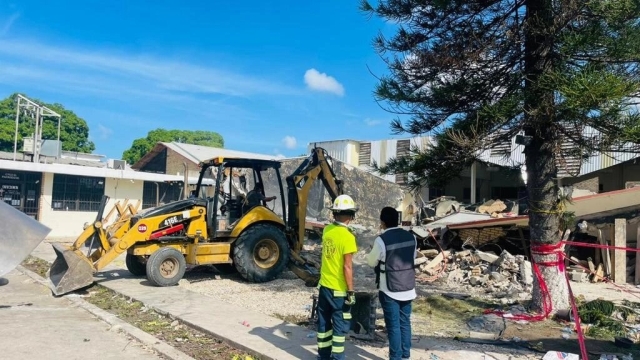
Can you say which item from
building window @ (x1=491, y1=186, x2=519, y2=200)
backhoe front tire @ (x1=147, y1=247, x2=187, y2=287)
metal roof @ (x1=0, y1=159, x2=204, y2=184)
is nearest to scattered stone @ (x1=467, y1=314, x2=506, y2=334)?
backhoe front tire @ (x1=147, y1=247, x2=187, y2=287)

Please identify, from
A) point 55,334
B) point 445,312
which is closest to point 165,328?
point 55,334

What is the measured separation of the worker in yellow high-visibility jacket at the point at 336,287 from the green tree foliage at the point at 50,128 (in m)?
48.1

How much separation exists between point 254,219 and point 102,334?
172 inches

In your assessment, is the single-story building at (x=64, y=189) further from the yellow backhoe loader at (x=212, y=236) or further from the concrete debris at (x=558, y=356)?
the concrete debris at (x=558, y=356)

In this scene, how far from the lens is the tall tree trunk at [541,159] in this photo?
276 inches

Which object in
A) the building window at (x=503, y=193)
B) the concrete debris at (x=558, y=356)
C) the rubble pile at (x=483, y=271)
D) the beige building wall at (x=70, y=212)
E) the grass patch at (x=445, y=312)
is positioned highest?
the building window at (x=503, y=193)

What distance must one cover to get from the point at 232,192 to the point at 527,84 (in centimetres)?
663

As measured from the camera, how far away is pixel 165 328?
7141mm

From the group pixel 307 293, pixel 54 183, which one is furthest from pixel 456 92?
pixel 54 183

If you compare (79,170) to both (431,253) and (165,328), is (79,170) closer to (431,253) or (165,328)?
(431,253)

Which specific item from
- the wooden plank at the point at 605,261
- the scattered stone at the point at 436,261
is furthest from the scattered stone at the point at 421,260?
the wooden plank at the point at 605,261

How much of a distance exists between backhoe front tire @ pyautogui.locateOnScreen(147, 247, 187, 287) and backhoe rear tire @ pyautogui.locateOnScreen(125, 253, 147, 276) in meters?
1.34

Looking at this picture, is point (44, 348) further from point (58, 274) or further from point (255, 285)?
point (255, 285)

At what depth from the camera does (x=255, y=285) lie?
10.4m
